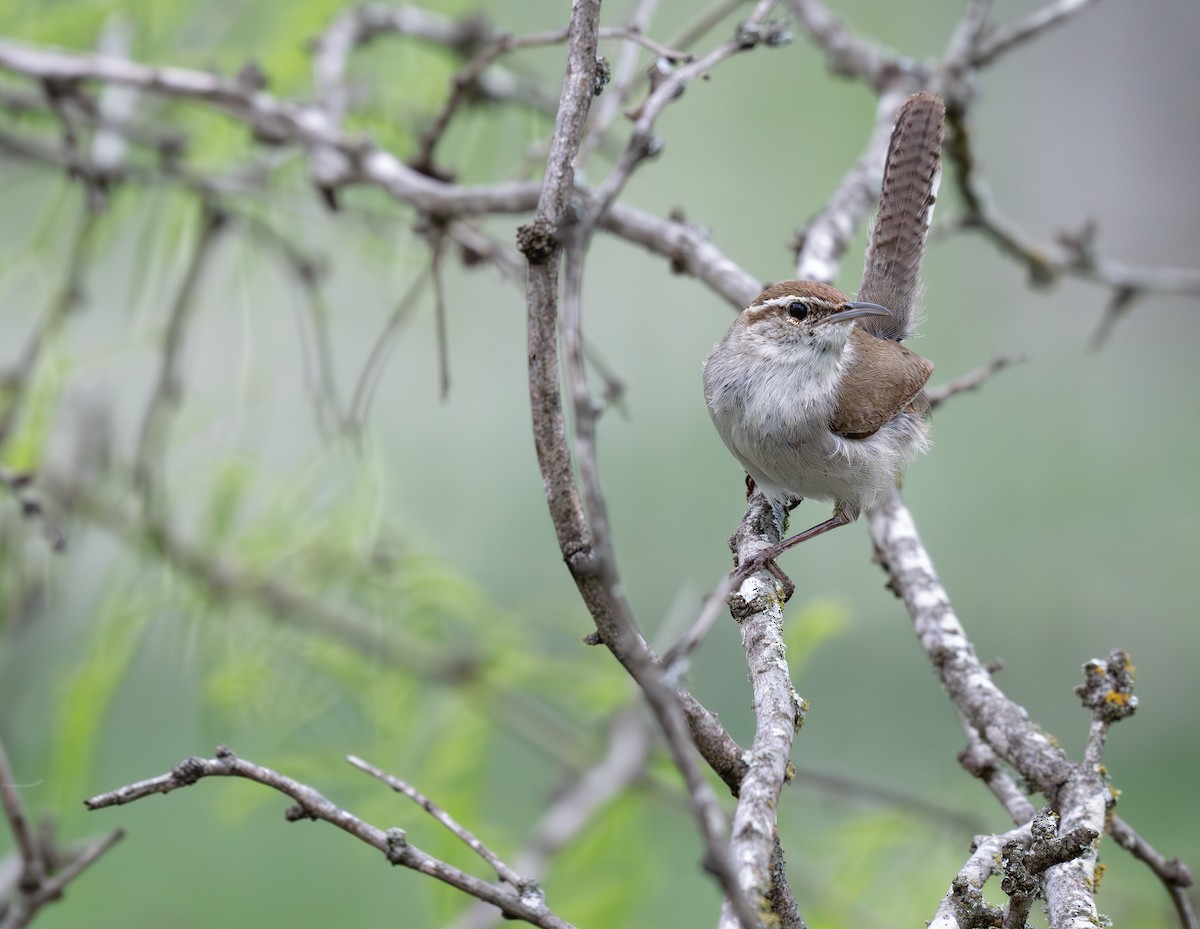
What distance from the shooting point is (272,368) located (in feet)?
8.79

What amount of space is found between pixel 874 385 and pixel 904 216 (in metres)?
0.41

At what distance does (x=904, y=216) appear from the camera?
92.8 inches

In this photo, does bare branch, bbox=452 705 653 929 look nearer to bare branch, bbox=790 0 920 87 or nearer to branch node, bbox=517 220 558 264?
bare branch, bbox=790 0 920 87

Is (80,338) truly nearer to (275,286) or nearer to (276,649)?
(275,286)

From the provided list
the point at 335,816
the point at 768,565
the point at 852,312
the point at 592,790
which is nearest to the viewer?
the point at 335,816

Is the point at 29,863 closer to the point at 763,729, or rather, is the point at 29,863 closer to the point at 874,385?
the point at 763,729

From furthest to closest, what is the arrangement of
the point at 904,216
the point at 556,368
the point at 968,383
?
the point at 904,216 → the point at 968,383 → the point at 556,368

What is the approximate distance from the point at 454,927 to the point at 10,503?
1.43 meters

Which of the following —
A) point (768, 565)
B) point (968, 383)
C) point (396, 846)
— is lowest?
point (396, 846)

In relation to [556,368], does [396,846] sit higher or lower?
lower

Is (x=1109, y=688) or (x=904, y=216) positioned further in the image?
(x=904, y=216)

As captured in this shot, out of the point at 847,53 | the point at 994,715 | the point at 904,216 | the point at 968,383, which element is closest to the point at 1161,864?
the point at 994,715

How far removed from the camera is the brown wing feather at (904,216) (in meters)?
2.15

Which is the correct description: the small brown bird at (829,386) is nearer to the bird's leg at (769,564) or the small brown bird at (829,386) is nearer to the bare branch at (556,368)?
the bird's leg at (769,564)
